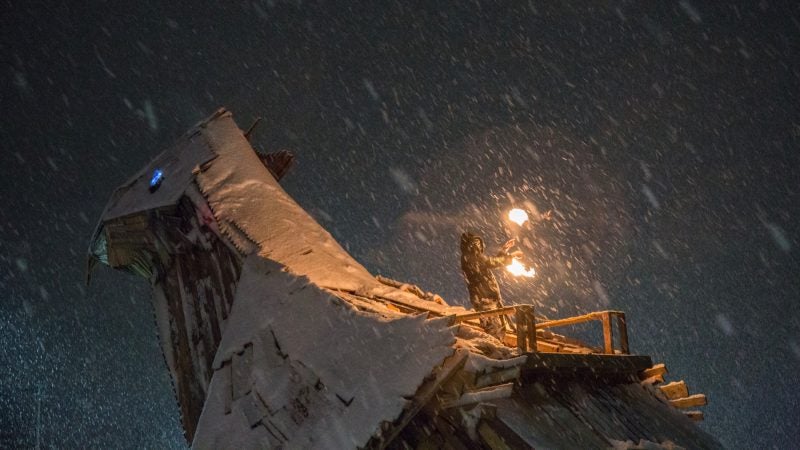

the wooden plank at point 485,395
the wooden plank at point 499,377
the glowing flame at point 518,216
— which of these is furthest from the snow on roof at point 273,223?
the wooden plank at point 485,395

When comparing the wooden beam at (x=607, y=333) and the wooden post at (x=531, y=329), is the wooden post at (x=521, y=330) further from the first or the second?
the wooden beam at (x=607, y=333)

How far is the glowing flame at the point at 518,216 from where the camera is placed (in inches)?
317

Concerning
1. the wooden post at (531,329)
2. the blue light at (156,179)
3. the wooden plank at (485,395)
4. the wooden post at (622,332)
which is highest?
the wooden plank at (485,395)

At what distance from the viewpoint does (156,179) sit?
11031 millimetres

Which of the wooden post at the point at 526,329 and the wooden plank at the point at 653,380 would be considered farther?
the wooden plank at the point at 653,380

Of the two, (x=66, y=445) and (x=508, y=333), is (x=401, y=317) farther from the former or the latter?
(x=66, y=445)

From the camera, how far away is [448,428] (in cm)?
520

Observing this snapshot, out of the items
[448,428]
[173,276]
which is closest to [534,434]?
[448,428]

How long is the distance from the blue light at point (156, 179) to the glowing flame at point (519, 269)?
22.4ft

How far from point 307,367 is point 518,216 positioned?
370 centimetres

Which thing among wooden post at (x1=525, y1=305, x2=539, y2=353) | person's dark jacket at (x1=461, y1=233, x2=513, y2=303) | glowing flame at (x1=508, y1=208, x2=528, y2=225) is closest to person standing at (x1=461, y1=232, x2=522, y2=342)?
person's dark jacket at (x1=461, y1=233, x2=513, y2=303)

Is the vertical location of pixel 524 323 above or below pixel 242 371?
above

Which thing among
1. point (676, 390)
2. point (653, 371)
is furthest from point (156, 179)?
point (676, 390)

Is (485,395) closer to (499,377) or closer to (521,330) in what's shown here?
(499,377)
